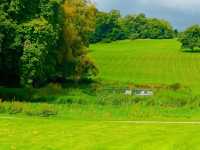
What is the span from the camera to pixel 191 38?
142 meters

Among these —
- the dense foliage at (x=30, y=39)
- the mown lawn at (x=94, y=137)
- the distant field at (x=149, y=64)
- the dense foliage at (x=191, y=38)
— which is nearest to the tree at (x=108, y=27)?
the distant field at (x=149, y=64)

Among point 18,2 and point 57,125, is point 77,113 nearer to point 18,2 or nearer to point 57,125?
point 57,125

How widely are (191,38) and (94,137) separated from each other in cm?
12073

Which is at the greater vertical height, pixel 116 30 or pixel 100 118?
pixel 116 30

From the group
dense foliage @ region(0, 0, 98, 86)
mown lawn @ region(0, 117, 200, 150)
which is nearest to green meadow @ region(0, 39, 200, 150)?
mown lawn @ region(0, 117, 200, 150)

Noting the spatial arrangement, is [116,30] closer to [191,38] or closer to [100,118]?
[191,38]

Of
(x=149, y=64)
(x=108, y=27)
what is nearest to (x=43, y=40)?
(x=149, y=64)

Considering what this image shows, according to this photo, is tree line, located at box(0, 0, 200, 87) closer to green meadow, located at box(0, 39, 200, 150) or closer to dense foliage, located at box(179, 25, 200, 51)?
green meadow, located at box(0, 39, 200, 150)

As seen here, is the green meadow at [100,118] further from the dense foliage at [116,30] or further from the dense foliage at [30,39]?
the dense foliage at [116,30]

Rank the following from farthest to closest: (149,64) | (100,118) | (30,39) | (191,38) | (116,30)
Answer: (116,30)
(191,38)
(149,64)
(30,39)
(100,118)

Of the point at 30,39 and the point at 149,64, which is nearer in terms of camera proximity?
the point at 30,39

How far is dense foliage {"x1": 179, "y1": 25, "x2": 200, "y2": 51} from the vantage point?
140 meters

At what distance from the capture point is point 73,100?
54.0 meters

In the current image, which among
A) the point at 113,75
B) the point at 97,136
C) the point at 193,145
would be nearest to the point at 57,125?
the point at 97,136
